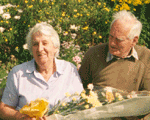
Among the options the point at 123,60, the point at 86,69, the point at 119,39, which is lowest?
the point at 86,69

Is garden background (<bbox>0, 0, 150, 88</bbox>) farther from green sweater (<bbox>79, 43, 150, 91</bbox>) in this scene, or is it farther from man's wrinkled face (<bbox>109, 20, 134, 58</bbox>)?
man's wrinkled face (<bbox>109, 20, 134, 58</bbox>)

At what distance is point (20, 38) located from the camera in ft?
12.4

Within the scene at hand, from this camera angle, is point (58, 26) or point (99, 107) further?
point (58, 26)

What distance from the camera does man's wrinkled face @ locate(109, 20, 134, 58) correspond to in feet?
6.62

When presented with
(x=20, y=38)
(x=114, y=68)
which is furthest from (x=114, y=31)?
(x=20, y=38)

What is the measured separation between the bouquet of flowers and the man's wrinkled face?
26.8 inches

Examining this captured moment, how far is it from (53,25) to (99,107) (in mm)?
2609

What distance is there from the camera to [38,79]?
1.90 m

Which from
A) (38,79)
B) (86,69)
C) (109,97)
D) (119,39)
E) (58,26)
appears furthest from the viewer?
(58,26)

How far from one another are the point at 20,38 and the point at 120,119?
9.14 feet

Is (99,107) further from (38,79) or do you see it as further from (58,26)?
(58,26)

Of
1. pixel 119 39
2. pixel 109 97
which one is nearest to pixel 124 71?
pixel 119 39

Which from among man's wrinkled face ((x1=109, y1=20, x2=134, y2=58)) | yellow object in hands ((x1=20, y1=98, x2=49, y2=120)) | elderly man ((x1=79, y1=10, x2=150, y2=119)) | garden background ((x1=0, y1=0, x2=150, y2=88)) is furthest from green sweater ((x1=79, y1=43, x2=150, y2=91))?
garden background ((x1=0, y1=0, x2=150, y2=88))

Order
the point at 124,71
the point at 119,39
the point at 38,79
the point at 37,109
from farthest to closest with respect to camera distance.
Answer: the point at 124,71, the point at 119,39, the point at 38,79, the point at 37,109
